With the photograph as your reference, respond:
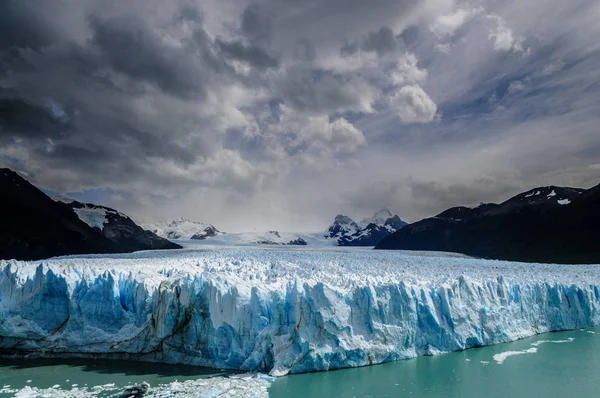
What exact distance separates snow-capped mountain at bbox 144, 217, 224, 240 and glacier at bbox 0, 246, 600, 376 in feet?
407

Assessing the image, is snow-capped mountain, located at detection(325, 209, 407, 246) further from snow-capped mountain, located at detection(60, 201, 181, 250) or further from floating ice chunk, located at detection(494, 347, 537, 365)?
floating ice chunk, located at detection(494, 347, 537, 365)

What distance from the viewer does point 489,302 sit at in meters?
14.3

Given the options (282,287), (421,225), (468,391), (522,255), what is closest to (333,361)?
(282,287)

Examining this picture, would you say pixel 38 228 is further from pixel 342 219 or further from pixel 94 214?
pixel 342 219

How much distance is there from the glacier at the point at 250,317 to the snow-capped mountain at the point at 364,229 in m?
104

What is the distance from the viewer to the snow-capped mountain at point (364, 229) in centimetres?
12444

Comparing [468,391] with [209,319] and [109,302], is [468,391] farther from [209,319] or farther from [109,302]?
[109,302]

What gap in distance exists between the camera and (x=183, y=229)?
142125 mm

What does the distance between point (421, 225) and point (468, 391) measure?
3163 inches

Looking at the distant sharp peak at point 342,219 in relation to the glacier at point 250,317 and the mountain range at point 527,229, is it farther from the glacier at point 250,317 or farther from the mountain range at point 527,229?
the glacier at point 250,317

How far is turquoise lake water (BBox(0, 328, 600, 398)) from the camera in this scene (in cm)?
999

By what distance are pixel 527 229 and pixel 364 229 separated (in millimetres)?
71039

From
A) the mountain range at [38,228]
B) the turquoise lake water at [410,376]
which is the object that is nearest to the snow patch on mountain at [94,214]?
the mountain range at [38,228]

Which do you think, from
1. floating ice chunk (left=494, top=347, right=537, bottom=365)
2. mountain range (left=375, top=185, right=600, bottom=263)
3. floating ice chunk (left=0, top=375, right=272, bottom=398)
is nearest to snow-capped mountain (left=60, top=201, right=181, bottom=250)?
mountain range (left=375, top=185, right=600, bottom=263)
